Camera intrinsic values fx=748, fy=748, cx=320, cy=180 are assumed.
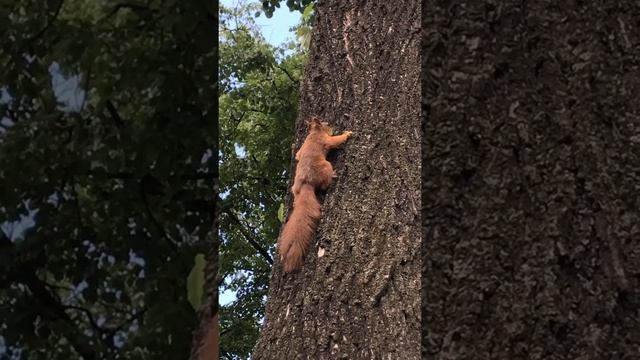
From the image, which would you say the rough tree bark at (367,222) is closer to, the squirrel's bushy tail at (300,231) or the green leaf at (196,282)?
the squirrel's bushy tail at (300,231)

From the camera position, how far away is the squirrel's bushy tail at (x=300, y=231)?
2.89 meters

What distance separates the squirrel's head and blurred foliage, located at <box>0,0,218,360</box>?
2.07 meters

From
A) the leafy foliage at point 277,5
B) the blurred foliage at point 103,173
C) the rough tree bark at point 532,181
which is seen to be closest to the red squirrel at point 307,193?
the rough tree bark at point 532,181

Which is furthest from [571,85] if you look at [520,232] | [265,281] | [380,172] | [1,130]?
[265,281]

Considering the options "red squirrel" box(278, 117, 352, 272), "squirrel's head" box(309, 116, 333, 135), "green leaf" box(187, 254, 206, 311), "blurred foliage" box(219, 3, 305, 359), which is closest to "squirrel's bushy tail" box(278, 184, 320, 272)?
"red squirrel" box(278, 117, 352, 272)

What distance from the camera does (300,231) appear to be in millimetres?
2920

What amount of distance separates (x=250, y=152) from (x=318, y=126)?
9.71 metres

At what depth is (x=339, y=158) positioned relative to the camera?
9.78ft

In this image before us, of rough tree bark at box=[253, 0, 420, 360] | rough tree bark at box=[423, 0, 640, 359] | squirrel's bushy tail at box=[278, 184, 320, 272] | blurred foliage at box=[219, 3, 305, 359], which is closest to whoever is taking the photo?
rough tree bark at box=[423, 0, 640, 359]

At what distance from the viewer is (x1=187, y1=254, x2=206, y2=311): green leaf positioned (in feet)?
3.31

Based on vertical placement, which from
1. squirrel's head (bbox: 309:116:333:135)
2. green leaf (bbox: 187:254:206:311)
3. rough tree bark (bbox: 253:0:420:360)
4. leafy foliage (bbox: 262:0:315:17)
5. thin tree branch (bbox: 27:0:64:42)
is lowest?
green leaf (bbox: 187:254:206:311)

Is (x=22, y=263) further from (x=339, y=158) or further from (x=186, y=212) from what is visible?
(x=339, y=158)

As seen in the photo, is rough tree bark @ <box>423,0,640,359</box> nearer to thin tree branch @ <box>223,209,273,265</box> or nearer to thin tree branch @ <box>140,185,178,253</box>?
thin tree branch @ <box>140,185,178,253</box>

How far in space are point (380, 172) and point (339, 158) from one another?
266 millimetres
